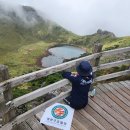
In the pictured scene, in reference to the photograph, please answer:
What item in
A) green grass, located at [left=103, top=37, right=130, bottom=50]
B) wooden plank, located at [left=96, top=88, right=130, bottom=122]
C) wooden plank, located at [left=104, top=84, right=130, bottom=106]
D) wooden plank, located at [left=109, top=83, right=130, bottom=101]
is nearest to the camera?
wooden plank, located at [left=96, top=88, right=130, bottom=122]

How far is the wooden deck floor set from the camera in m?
8.05

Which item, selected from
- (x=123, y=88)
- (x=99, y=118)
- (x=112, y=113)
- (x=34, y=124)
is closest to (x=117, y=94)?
(x=123, y=88)

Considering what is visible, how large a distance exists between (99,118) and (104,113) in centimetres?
35

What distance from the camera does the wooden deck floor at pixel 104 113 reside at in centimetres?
805

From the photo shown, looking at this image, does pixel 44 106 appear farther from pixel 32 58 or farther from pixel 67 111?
pixel 32 58

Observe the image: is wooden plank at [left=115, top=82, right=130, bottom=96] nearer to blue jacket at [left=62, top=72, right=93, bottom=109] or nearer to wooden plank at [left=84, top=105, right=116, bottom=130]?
wooden plank at [left=84, top=105, right=116, bottom=130]

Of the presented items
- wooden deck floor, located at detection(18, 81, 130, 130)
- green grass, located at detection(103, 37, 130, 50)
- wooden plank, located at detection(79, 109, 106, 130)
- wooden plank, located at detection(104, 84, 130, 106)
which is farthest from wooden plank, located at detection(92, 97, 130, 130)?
green grass, located at detection(103, 37, 130, 50)

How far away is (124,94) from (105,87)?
2.55ft

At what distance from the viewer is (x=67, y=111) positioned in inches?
341

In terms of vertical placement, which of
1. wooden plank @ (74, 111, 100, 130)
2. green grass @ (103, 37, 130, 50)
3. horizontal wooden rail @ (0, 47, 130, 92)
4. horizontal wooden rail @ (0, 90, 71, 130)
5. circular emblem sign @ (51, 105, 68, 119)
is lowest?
green grass @ (103, 37, 130, 50)

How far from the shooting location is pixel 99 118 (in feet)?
28.1

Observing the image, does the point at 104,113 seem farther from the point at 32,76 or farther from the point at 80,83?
the point at 32,76

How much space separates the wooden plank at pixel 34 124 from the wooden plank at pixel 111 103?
2675 millimetres

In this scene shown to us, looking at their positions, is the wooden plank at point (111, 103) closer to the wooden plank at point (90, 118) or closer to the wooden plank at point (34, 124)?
the wooden plank at point (90, 118)
